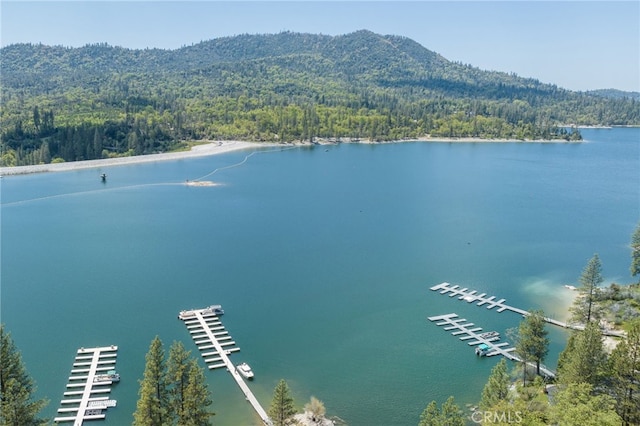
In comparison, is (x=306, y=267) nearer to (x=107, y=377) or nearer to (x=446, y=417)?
(x=107, y=377)

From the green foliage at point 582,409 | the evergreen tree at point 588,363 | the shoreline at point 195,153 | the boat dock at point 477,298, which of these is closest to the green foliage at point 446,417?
the green foliage at point 582,409

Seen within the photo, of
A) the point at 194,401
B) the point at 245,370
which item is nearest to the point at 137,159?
the point at 245,370

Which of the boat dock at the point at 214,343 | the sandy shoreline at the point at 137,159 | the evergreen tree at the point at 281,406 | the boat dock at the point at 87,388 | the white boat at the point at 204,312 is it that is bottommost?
the boat dock at the point at 87,388

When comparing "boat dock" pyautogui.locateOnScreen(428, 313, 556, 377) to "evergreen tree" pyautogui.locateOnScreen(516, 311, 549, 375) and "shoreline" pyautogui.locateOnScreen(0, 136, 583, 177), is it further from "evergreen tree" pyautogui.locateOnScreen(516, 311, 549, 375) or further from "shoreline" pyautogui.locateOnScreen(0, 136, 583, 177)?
"shoreline" pyautogui.locateOnScreen(0, 136, 583, 177)

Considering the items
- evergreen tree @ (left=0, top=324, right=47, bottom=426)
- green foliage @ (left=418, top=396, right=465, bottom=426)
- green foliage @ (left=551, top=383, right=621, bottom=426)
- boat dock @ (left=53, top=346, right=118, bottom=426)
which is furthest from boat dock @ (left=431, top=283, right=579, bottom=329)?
evergreen tree @ (left=0, top=324, right=47, bottom=426)

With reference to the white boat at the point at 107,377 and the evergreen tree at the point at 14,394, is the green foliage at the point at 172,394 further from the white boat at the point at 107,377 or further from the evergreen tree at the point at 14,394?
the white boat at the point at 107,377

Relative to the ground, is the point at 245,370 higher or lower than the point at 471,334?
lower

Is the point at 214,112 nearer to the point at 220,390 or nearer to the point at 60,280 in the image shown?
the point at 60,280
